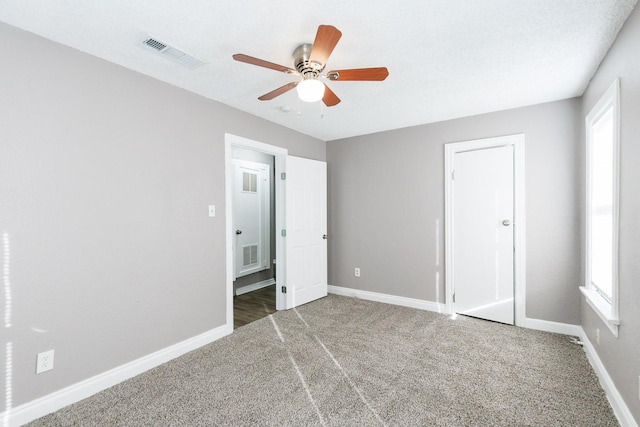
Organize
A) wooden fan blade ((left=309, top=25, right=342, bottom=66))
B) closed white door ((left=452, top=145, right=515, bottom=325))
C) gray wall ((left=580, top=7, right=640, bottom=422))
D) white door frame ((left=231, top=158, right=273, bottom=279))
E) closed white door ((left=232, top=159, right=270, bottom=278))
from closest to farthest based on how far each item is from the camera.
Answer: wooden fan blade ((left=309, top=25, right=342, bottom=66)) → gray wall ((left=580, top=7, right=640, bottom=422)) → closed white door ((left=452, top=145, right=515, bottom=325)) → closed white door ((left=232, top=159, right=270, bottom=278)) → white door frame ((left=231, top=158, right=273, bottom=279))

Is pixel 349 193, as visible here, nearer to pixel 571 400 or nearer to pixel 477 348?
pixel 477 348

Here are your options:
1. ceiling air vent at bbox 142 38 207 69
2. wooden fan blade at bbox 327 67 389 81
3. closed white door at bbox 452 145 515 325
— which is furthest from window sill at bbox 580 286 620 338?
ceiling air vent at bbox 142 38 207 69

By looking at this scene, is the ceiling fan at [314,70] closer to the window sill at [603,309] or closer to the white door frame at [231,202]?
the white door frame at [231,202]

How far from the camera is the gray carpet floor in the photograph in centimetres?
189

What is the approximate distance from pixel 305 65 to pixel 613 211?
7.36 feet

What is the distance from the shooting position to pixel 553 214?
313 centimetres

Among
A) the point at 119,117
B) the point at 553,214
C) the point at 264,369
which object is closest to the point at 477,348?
the point at 553,214

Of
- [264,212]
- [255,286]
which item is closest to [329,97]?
[264,212]

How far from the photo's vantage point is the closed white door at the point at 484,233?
338 cm

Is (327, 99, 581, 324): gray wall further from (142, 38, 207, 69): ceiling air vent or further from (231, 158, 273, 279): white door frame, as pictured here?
(142, 38, 207, 69): ceiling air vent

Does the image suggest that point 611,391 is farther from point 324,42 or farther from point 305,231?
point 305,231

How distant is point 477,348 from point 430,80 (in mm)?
2438

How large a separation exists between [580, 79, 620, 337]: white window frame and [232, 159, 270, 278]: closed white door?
4153mm

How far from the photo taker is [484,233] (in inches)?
138
